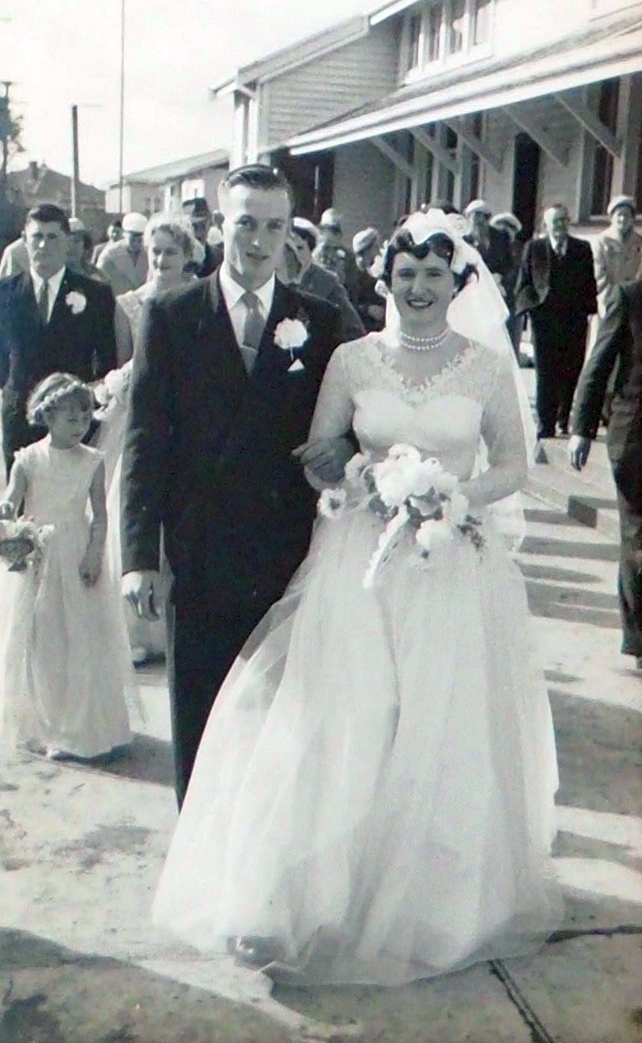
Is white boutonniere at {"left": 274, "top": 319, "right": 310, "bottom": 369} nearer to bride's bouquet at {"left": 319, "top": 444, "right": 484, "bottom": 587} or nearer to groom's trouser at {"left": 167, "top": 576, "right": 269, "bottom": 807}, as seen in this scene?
bride's bouquet at {"left": 319, "top": 444, "right": 484, "bottom": 587}

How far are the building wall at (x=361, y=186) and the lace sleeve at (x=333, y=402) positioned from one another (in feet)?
73.0

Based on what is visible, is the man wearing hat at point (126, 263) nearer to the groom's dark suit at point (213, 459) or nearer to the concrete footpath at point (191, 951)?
the concrete footpath at point (191, 951)

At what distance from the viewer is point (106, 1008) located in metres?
3.37

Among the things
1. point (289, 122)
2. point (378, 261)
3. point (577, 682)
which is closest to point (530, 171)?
A: point (289, 122)

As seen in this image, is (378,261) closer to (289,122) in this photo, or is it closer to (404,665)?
(404,665)

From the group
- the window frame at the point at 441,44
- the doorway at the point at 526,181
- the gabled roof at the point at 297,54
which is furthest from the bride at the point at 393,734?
the gabled roof at the point at 297,54

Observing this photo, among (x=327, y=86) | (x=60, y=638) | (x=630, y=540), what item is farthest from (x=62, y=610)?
(x=327, y=86)

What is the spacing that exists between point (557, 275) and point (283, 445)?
8.63 metres

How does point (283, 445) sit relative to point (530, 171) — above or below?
below

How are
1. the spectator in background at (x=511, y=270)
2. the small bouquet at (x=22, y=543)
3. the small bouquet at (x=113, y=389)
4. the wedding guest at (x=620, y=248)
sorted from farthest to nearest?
the spectator in background at (x=511, y=270) < the wedding guest at (x=620, y=248) < the small bouquet at (x=113, y=389) < the small bouquet at (x=22, y=543)

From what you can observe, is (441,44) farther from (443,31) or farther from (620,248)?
(620,248)

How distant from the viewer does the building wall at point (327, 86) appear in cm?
2623

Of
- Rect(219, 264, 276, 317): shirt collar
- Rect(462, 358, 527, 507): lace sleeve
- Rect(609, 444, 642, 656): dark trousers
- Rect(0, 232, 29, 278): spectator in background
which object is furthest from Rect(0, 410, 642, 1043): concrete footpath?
Rect(0, 232, 29, 278): spectator in background

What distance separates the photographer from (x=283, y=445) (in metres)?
3.83
